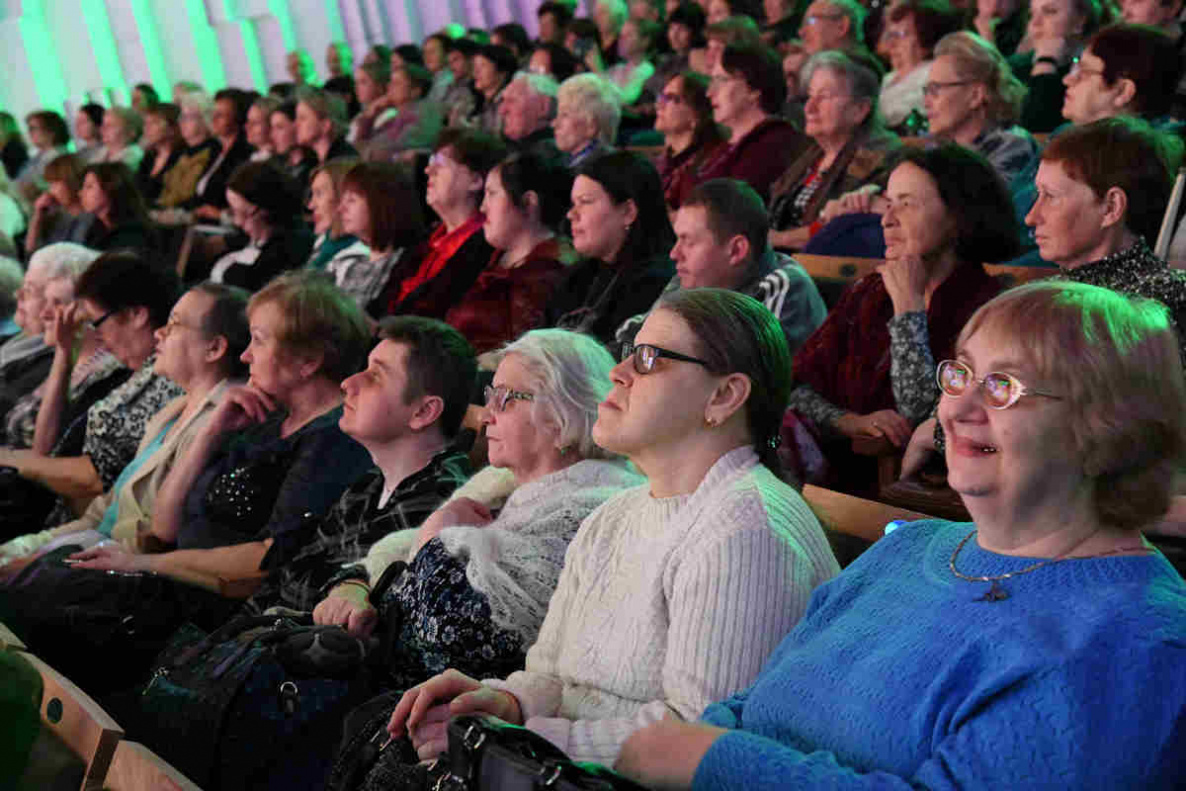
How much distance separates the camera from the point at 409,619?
7.37ft

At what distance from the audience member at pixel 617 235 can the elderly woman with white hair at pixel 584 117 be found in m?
1.34

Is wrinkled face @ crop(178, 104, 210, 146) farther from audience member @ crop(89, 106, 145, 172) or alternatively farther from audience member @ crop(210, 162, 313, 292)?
audience member @ crop(210, 162, 313, 292)

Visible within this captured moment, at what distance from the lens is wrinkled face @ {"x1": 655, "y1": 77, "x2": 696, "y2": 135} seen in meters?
5.19

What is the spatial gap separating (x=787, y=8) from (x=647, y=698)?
6.39 meters

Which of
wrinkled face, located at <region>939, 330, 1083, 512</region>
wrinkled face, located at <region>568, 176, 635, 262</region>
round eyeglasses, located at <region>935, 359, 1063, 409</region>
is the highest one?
round eyeglasses, located at <region>935, 359, 1063, 409</region>

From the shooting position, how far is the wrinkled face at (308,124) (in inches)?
272

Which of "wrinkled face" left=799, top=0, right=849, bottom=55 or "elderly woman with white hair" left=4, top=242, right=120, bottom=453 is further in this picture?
"wrinkled face" left=799, top=0, right=849, bottom=55

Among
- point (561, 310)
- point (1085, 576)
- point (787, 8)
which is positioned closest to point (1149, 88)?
point (561, 310)

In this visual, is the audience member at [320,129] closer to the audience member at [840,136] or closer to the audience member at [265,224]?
the audience member at [265,224]

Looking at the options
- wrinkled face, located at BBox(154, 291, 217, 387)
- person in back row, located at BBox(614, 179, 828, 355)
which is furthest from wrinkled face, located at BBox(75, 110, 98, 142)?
person in back row, located at BBox(614, 179, 828, 355)

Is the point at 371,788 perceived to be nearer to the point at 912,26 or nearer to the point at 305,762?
the point at 305,762

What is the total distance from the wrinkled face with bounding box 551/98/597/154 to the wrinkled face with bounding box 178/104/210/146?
3.94 m

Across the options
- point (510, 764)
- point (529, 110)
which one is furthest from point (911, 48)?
point (510, 764)

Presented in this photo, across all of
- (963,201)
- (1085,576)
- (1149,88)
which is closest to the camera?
(1085,576)
